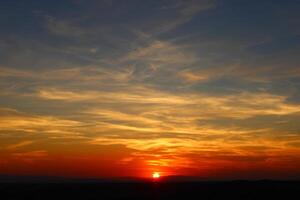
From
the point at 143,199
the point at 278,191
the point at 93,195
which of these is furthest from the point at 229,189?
the point at 93,195

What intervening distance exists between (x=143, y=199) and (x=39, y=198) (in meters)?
15.8

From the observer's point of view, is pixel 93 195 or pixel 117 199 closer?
pixel 117 199

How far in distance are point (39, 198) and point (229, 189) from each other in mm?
29364

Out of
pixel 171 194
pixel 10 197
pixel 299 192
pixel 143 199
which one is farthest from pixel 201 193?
pixel 10 197

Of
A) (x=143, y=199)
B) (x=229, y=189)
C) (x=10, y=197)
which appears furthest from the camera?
(x=229, y=189)

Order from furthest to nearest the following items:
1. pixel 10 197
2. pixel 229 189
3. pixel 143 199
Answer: pixel 229 189 < pixel 10 197 < pixel 143 199

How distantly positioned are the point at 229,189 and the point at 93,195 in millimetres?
21566

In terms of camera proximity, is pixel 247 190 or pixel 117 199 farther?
pixel 247 190

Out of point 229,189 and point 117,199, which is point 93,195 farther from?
Answer: point 229,189

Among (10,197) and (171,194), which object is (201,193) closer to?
(171,194)

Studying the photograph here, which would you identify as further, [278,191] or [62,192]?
[62,192]

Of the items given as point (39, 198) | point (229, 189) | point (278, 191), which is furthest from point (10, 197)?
point (278, 191)

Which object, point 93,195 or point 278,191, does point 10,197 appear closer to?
point 93,195

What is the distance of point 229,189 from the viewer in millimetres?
67188
